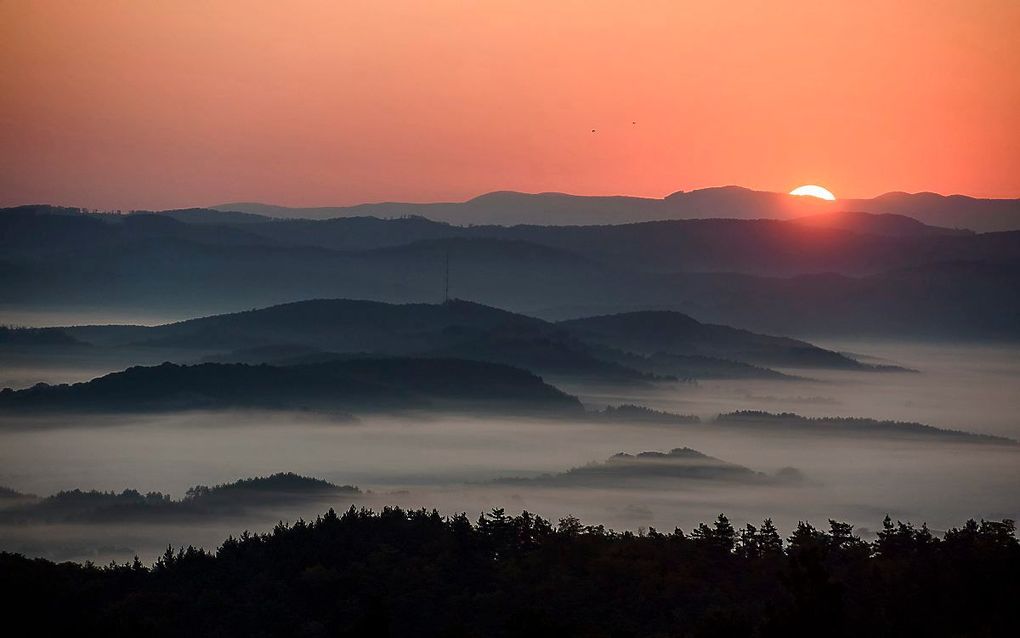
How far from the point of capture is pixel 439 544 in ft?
315

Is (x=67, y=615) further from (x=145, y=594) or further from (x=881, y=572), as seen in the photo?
(x=881, y=572)

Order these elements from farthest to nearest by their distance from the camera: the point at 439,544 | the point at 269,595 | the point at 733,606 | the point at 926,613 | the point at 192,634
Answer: the point at 439,544
the point at 269,595
the point at 192,634
the point at 733,606
the point at 926,613

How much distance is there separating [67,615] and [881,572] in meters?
44.5

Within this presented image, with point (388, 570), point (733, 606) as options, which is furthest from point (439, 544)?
point (733, 606)

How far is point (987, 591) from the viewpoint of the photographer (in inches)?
2697

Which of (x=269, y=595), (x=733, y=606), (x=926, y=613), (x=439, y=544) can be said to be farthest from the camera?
(x=439, y=544)

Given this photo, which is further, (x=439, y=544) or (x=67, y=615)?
(x=439, y=544)

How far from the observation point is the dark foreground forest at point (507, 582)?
7362cm

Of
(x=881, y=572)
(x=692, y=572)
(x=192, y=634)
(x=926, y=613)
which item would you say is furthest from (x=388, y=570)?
(x=926, y=613)

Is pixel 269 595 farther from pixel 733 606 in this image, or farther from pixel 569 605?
pixel 733 606

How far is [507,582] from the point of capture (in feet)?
287

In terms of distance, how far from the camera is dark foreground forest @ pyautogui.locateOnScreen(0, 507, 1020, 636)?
242 feet

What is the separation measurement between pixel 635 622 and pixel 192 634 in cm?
2479

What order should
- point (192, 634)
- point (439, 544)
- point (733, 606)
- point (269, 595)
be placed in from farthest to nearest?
1. point (439, 544)
2. point (269, 595)
3. point (192, 634)
4. point (733, 606)
